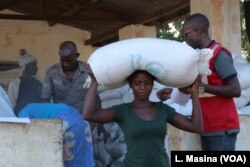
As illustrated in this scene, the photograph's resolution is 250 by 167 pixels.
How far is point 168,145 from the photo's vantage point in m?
4.92

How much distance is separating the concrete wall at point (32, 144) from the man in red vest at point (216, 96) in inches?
34.8

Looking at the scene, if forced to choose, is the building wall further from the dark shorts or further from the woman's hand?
the woman's hand

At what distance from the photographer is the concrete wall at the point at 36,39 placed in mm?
11383

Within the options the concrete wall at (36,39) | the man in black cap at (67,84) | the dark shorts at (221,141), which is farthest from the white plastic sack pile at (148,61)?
the concrete wall at (36,39)

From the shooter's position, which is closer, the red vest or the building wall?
the red vest

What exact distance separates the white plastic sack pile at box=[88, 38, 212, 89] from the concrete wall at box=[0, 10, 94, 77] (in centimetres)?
834

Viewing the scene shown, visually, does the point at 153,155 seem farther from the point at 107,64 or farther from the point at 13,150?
the point at 13,150

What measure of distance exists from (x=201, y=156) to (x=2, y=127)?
4.33 feet

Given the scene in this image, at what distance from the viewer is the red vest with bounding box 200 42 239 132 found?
3.50m

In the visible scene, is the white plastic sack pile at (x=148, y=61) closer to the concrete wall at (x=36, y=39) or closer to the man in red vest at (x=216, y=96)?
the man in red vest at (x=216, y=96)

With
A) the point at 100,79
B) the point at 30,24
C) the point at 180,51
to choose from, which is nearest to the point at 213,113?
the point at 180,51

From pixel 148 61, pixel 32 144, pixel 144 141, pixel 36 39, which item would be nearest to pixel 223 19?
pixel 32 144

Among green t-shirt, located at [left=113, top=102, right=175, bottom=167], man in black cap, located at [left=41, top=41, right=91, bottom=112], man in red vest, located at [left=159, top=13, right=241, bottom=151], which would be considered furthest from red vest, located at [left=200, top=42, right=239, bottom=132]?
man in black cap, located at [left=41, top=41, right=91, bottom=112]

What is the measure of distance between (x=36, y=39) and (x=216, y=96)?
8.62 m
